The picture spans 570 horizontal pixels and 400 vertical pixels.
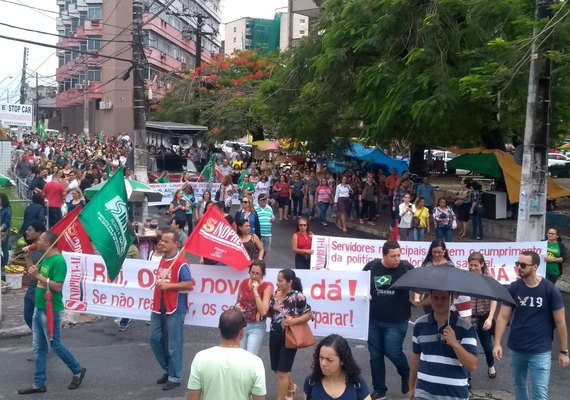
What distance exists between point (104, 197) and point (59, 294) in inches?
48.1

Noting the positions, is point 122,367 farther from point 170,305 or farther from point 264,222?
point 264,222

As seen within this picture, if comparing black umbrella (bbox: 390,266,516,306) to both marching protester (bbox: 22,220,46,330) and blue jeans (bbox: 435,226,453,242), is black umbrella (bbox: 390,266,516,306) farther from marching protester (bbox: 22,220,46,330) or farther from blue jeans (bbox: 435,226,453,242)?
blue jeans (bbox: 435,226,453,242)

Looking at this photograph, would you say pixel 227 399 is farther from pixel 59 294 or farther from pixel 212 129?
pixel 212 129

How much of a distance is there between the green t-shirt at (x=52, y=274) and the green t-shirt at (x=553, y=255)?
6.77 metres

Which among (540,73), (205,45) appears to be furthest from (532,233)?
(205,45)

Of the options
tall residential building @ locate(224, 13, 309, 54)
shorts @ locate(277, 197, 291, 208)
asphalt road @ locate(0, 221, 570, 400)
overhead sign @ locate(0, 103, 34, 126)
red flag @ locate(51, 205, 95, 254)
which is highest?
tall residential building @ locate(224, 13, 309, 54)

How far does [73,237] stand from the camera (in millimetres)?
9312

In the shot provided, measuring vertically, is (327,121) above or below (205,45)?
below

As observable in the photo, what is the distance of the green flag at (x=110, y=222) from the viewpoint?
823 cm

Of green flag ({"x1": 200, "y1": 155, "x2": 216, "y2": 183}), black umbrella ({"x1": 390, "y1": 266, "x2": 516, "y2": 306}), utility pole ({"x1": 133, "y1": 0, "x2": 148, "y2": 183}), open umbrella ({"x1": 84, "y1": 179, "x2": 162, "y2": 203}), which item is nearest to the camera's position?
black umbrella ({"x1": 390, "y1": 266, "x2": 516, "y2": 306})

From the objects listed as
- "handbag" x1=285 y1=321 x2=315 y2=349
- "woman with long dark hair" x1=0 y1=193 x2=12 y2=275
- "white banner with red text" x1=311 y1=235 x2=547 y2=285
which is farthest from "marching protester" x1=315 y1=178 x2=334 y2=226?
"handbag" x1=285 y1=321 x2=315 y2=349

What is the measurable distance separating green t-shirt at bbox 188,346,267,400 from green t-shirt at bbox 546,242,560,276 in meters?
7.30

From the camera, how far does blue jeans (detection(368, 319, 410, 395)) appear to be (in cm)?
727

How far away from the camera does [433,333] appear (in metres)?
5.47
